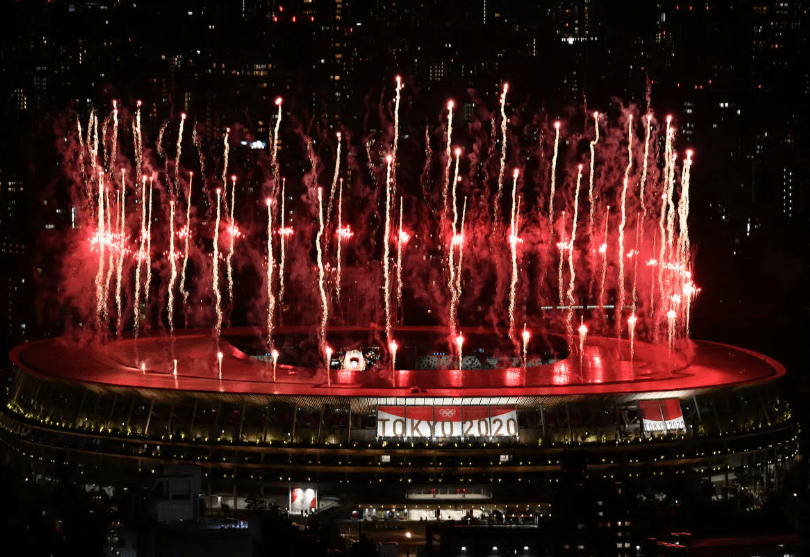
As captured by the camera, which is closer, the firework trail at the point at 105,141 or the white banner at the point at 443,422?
the white banner at the point at 443,422

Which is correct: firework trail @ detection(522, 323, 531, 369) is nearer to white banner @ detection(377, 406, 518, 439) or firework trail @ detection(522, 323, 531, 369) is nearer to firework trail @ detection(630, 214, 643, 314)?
firework trail @ detection(630, 214, 643, 314)

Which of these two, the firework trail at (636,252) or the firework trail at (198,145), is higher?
the firework trail at (198,145)

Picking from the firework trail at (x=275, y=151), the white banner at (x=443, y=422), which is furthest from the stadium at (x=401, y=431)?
the firework trail at (x=275, y=151)

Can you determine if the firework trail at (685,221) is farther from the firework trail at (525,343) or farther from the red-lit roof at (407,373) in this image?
the firework trail at (525,343)

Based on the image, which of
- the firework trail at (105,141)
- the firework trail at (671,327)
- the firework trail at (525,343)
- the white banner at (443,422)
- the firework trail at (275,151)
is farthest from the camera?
the firework trail at (105,141)

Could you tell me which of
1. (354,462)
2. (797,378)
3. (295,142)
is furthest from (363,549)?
(295,142)

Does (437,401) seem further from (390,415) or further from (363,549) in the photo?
(363,549)
